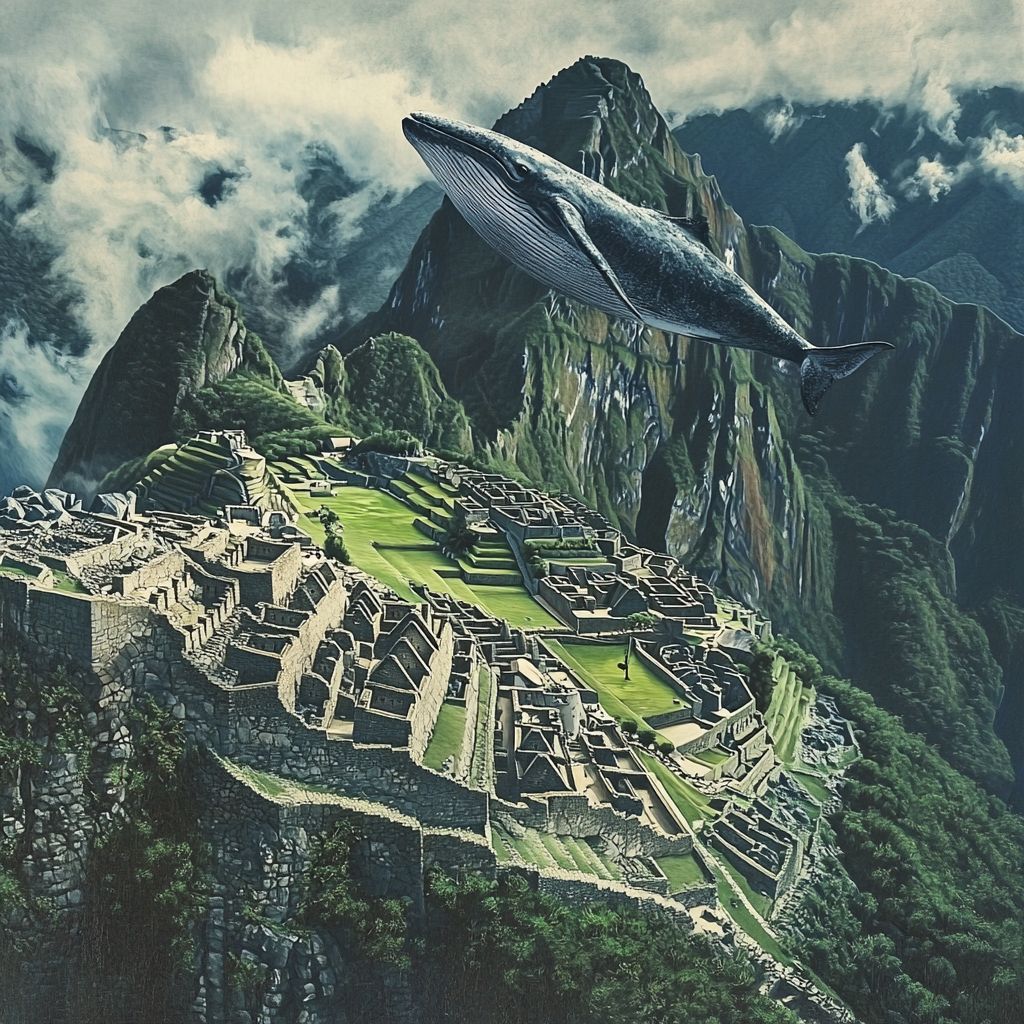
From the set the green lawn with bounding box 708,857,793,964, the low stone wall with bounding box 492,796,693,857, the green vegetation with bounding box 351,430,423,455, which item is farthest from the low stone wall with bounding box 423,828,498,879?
the green vegetation with bounding box 351,430,423,455

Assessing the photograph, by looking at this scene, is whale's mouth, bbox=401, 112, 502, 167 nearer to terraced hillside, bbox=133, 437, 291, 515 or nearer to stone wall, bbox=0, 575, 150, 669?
stone wall, bbox=0, 575, 150, 669

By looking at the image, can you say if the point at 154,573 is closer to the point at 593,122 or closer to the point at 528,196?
the point at 528,196

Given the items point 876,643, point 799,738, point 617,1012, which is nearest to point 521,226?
point 617,1012

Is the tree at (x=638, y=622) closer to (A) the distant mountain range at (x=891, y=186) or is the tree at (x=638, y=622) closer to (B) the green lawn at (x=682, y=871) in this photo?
(B) the green lawn at (x=682, y=871)

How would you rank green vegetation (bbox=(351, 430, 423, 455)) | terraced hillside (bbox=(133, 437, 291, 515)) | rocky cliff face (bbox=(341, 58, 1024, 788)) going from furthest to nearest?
rocky cliff face (bbox=(341, 58, 1024, 788)) → green vegetation (bbox=(351, 430, 423, 455)) → terraced hillside (bbox=(133, 437, 291, 515))

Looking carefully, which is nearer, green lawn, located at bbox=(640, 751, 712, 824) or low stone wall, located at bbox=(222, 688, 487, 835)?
low stone wall, located at bbox=(222, 688, 487, 835)

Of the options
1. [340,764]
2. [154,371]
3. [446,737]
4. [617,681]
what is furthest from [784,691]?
[154,371]
